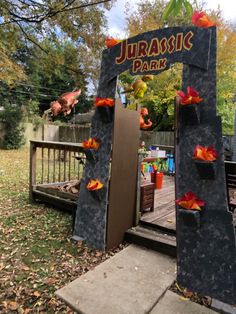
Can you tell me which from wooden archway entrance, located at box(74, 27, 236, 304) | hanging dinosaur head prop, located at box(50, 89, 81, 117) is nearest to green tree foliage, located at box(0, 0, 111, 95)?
hanging dinosaur head prop, located at box(50, 89, 81, 117)

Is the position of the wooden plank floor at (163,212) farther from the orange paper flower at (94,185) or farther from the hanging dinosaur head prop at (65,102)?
the hanging dinosaur head prop at (65,102)

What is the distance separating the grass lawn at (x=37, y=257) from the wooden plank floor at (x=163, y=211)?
2.81 feet

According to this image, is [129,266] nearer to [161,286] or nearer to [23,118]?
[161,286]

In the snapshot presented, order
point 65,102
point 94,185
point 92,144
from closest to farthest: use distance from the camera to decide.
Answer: point 94,185
point 92,144
point 65,102

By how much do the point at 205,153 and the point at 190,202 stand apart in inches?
17.6

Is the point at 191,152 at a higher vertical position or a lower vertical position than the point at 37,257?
higher

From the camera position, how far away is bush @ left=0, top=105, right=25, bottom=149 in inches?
547

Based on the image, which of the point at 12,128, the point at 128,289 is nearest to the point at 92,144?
the point at 128,289

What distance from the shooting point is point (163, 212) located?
396cm

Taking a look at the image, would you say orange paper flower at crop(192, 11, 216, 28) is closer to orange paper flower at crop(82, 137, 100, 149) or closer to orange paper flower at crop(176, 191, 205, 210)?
orange paper flower at crop(176, 191, 205, 210)

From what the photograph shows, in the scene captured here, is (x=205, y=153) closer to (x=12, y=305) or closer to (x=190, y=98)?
(x=190, y=98)

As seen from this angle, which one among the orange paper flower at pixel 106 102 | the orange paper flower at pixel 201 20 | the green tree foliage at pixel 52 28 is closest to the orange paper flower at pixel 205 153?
the orange paper flower at pixel 201 20

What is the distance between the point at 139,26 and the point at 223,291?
11.6 meters

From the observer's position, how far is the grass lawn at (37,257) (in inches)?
89.8
